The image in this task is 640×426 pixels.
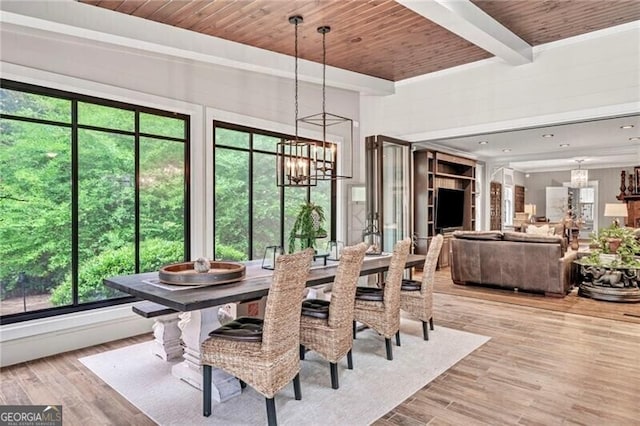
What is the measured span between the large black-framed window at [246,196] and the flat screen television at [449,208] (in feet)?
14.5

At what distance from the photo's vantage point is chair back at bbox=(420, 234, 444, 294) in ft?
13.0

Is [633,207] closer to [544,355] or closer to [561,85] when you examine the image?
[561,85]

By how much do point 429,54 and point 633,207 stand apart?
25.2 feet

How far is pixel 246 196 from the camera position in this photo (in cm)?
530

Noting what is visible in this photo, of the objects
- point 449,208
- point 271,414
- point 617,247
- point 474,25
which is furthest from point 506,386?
point 449,208

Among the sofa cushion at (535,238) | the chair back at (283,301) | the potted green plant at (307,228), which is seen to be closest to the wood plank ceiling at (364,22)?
the potted green plant at (307,228)

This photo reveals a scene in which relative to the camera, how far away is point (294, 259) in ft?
7.97

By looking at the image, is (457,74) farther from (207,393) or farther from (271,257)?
(207,393)

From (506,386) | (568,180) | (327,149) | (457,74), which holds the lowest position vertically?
(506,386)

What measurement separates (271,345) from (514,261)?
497 centimetres

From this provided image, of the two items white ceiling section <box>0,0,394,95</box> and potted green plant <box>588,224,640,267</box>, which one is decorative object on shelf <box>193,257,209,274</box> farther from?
potted green plant <box>588,224,640,267</box>

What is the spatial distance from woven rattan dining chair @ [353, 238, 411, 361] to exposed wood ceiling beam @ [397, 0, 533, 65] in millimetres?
2031

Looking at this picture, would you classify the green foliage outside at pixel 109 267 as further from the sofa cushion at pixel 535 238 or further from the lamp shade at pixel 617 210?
the lamp shade at pixel 617 210

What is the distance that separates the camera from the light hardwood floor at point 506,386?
2621 mm
